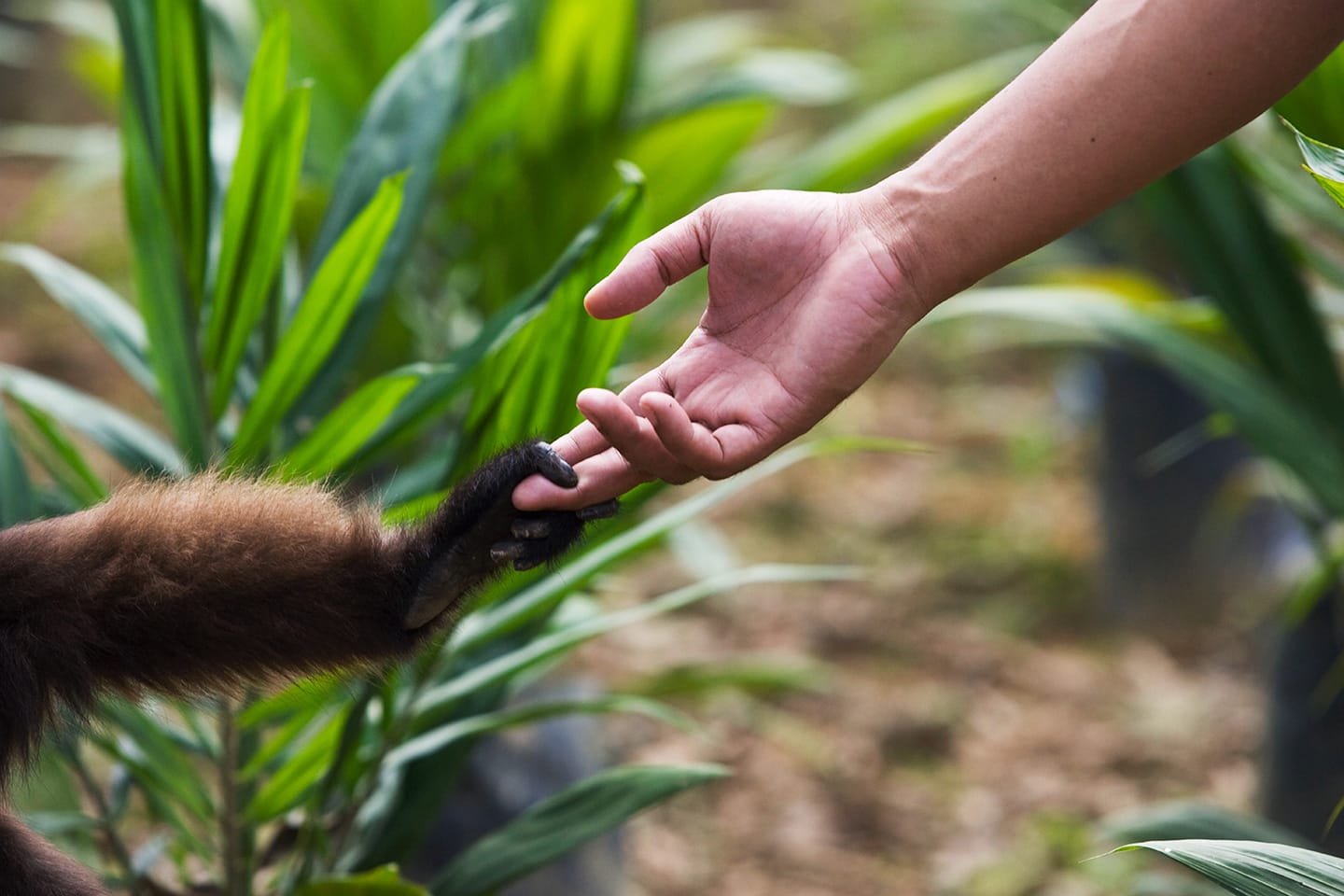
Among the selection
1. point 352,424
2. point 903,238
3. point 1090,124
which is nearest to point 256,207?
point 352,424

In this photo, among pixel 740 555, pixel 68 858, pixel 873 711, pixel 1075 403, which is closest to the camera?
pixel 68 858

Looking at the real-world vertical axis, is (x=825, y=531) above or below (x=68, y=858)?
below

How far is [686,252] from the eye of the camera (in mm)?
792

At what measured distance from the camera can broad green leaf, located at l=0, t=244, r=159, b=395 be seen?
1.12m

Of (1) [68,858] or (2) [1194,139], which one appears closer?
(2) [1194,139]

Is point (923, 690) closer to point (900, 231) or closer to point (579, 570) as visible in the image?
point (579, 570)

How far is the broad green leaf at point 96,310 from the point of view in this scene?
3.66ft

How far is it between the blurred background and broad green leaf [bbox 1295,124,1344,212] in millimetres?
395

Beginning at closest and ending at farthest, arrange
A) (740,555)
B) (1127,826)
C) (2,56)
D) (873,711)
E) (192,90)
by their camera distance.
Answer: (192,90) < (1127,826) < (873,711) < (740,555) < (2,56)

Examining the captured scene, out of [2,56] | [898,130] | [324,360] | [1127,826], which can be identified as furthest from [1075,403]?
[2,56]

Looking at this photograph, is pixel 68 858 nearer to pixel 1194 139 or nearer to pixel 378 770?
pixel 378 770

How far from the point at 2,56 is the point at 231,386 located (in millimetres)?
3346

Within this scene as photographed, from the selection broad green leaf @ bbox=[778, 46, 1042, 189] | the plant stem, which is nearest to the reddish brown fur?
the plant stem

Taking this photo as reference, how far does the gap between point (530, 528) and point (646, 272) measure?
176mm
